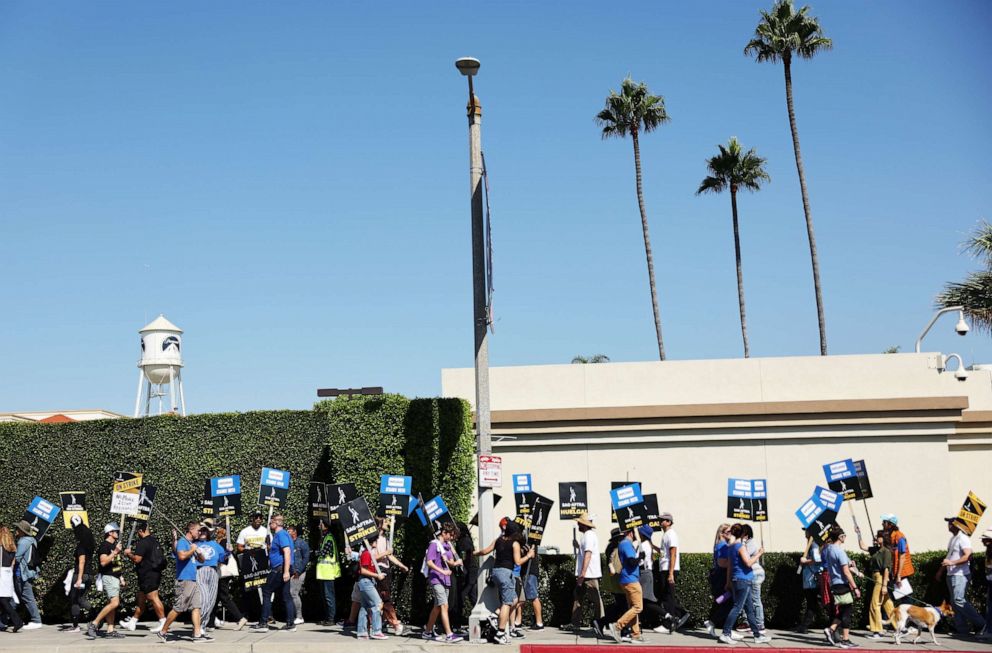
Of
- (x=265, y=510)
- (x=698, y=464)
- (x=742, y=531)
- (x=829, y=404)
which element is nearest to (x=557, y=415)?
(x=698, y=464)

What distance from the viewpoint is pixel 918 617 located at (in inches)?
562

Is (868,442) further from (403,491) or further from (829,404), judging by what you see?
(403,491)

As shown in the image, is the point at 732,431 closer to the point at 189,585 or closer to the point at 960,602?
the point at 960,602

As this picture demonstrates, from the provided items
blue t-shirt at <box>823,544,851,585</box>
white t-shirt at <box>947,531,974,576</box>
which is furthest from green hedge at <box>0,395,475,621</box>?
white t-shirt at <box>947,531,974,576</box>

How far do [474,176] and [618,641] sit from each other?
742 cm

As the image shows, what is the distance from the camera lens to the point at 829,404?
23234 mm

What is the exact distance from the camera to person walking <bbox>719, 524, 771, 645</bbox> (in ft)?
46.9

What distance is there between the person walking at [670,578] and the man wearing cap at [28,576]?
34.4 feet

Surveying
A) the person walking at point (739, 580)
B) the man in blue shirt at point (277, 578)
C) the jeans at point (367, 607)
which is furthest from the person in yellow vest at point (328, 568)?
the person walking at point (739, 580)

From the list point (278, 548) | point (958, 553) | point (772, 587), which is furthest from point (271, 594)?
point (958, 553)

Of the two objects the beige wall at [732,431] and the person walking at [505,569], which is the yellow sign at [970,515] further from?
the beige wall at [732,431]

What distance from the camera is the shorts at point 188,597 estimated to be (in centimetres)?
1458

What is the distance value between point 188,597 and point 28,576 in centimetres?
395

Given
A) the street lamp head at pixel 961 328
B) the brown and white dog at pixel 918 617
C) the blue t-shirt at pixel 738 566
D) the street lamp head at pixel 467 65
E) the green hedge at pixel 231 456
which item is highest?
the street lamp head at pixel 467 65
